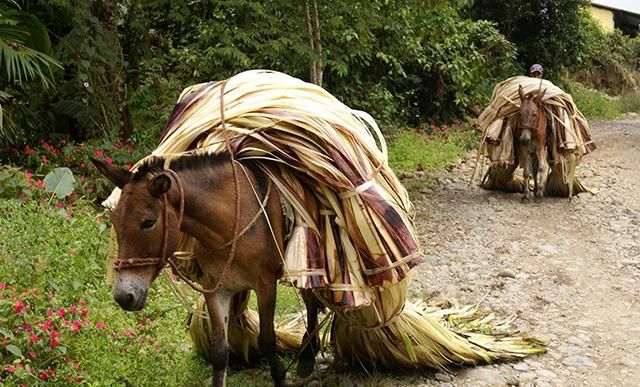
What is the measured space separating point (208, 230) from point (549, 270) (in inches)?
186

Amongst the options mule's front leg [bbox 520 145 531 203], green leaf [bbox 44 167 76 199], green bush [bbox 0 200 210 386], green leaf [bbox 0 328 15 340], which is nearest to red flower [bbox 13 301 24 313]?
green bush [bbox 0 200 210 386]

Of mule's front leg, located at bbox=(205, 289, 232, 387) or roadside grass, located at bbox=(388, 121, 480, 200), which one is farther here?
roadside grass, located at bbox=(388, 121, 480, 200)

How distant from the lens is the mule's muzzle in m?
3.33

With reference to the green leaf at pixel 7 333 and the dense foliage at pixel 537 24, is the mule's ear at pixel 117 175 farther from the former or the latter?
the dense foliage at pixel 537 24

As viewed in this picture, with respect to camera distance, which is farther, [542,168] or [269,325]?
[542,168]

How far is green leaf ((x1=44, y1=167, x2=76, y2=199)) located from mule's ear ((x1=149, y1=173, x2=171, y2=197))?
355 centimetres

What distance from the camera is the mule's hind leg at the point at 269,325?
3914 mm

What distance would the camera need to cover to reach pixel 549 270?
24.3 ft

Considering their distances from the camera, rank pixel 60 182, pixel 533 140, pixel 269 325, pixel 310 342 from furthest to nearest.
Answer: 1. pixel 533 140
2. pixel 60 182
3. pixel 310 342
4. pixel 269 325

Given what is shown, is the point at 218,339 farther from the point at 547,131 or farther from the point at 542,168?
the point at 547,131

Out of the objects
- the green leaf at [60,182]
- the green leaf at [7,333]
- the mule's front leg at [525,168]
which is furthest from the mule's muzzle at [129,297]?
the mule's front leg at [525,168]

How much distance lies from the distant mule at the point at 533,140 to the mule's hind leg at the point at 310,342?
612 cm

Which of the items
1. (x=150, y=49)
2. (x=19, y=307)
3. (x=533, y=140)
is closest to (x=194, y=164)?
(x=19, y=307)

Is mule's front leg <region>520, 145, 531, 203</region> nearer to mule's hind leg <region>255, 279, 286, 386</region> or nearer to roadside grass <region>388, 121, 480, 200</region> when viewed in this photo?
roadside grass <region>388, 121, 480, 200</region>
